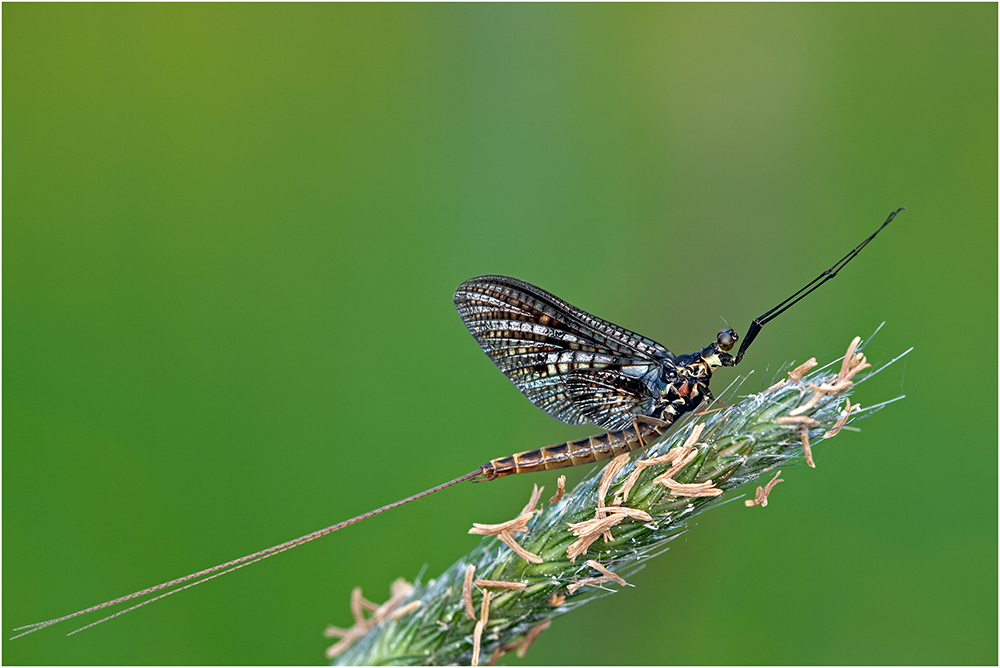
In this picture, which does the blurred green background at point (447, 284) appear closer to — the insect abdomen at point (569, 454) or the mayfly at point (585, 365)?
the mayfly at point (585, 365)

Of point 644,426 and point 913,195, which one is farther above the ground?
point 913,195

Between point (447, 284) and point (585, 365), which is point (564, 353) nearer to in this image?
point (585, 365)

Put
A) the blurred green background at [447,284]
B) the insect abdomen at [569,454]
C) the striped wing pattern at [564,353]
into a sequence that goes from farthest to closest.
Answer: the blurred green background at [447,284]
the striped wing pattern at [564,353]
the insect abdomen at [569,454]

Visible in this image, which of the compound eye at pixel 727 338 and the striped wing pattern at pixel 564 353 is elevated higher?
the striped wing pattern at pixel 564 353

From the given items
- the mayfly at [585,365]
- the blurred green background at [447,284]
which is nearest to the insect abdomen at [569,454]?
the mayfly at [585,365]

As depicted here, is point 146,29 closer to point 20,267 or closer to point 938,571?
point 20,267

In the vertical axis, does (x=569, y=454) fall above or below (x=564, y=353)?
below

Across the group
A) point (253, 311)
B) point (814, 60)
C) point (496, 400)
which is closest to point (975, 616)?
point (496, 400)

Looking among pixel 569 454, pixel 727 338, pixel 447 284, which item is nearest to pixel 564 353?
pixel 569 454
